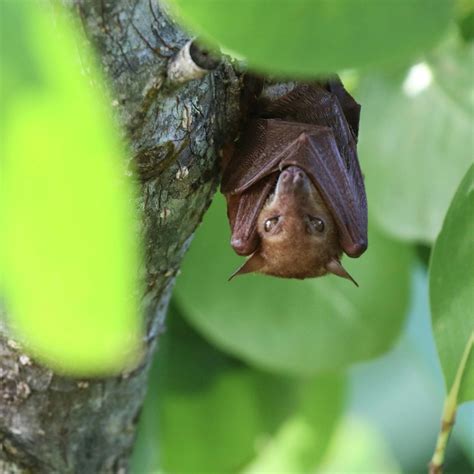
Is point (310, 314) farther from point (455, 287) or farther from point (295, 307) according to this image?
point (455, 287)

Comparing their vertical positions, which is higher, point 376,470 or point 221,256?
point 221,256

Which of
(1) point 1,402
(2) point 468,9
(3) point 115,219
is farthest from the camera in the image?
(2) point 468,9

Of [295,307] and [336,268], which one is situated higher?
[336,268]

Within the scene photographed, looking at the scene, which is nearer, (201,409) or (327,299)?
(327,299)

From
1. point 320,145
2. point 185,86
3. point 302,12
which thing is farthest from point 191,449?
point 302,12

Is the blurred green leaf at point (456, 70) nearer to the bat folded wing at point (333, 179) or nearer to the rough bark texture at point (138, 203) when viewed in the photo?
the bat folded wing at point (333, 179)

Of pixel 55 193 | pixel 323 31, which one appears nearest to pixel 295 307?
pixel 323 31

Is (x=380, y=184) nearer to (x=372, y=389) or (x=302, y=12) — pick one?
(x=302, y=12)
